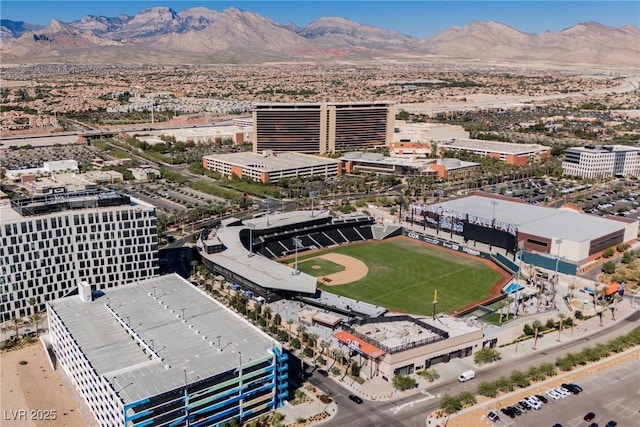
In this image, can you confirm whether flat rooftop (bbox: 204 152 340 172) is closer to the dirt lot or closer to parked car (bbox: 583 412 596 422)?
the dirt lot

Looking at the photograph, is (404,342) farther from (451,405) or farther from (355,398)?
(451,405)

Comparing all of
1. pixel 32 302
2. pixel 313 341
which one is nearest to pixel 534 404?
pixel 313 341

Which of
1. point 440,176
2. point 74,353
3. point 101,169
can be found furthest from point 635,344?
point 101,169

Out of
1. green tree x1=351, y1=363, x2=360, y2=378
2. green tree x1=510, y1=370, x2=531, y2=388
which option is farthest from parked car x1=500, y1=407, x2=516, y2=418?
green tree x1=351, y1=363, x2=360, y2=378

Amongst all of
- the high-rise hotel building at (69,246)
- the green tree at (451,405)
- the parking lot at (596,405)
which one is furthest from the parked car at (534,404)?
the high-rise hotel building at (69,246)

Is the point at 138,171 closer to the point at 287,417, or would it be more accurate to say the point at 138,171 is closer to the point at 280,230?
the point at 280,230
